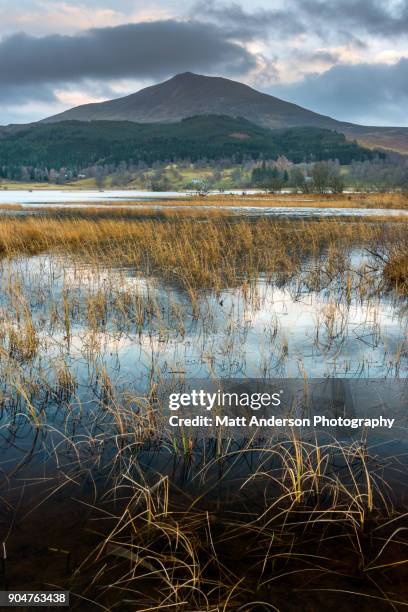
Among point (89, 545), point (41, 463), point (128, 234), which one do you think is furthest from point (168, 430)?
point (128, 234)

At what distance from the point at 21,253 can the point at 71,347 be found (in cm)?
1274

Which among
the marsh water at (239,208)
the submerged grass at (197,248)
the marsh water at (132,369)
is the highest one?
the marsh water at (239,208)

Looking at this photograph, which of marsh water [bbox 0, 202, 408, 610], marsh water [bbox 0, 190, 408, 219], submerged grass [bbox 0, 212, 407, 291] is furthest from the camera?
marsh water [bbox 0, 190, 408, 219]

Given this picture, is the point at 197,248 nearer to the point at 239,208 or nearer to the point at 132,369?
the point at 132,369

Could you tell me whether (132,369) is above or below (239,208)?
below

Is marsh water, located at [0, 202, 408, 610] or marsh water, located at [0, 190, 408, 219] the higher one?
marsh water, located at [0, 190, 408, 219]

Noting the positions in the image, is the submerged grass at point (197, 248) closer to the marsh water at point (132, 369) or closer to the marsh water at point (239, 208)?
the marsh water at point (132, 369)

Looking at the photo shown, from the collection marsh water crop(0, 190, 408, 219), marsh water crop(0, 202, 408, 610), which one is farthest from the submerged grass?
marsh water crop(0, 190, 408, 219)

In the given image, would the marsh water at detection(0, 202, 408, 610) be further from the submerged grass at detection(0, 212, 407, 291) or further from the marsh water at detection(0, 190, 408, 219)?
the marsh water at detection(0, 190, 408, 219)

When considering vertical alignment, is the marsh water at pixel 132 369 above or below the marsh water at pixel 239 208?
below

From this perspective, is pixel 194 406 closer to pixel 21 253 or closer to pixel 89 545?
pixel 89 545

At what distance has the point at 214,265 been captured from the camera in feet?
55.0

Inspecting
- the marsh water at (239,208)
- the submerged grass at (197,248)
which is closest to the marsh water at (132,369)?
the submerged grass at (197,248)

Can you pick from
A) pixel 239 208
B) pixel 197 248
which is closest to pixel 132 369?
pixel 197 248
